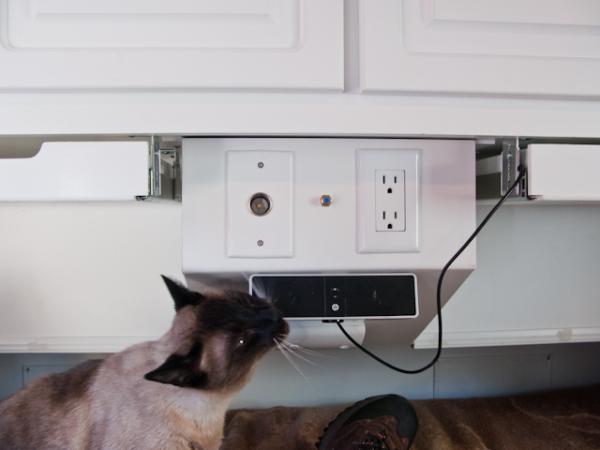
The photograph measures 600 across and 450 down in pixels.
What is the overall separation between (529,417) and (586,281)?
0.97 feet

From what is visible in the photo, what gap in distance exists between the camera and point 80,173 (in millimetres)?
535

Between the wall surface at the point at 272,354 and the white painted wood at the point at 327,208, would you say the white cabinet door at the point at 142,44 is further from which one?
the wall surface at the point at 272,354

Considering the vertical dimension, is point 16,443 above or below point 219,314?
below

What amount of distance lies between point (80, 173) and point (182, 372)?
26 cm

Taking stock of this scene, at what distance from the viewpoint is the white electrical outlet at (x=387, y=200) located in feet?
2.05

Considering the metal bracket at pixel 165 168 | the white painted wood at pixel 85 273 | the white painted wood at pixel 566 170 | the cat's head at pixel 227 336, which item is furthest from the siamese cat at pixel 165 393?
the white painted wood at pixel 566 170

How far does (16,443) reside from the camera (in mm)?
610

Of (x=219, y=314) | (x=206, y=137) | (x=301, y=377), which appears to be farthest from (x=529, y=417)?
(x=206, y=137)

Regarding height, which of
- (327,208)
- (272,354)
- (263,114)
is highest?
(263,114)

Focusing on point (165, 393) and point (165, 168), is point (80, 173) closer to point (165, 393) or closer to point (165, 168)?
point (165, 168)

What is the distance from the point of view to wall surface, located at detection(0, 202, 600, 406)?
897 millimetres

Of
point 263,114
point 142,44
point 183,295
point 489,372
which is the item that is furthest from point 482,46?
point 489,372

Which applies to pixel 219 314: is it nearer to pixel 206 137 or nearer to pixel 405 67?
pixel 206 137

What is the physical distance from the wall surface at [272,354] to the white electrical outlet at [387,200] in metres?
0.38
